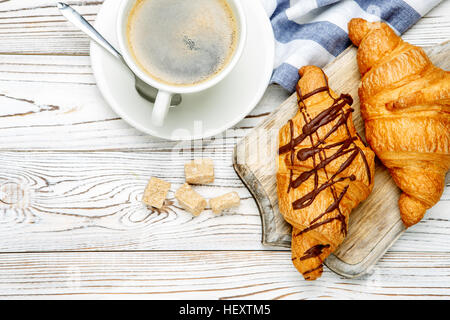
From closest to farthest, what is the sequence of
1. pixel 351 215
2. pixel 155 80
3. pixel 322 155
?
pixel 155 80
pixel 322 155
pixel 351 215

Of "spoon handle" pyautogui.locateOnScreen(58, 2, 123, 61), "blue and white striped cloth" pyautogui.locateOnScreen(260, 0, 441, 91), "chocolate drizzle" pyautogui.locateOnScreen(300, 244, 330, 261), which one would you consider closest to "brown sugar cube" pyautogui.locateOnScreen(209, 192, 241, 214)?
"chocolate drizzle" pyautogui.locateOnScreen(300, 244, 330, 261)

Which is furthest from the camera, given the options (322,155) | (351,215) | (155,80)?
(351,215)

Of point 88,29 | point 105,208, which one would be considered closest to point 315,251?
point 105,208

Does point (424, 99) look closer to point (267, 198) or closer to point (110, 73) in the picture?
point (267, 198)

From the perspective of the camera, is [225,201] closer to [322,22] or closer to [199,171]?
[199,171]

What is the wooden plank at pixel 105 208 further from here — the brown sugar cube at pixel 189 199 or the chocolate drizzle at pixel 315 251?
the chocolate drizzle at pixel 315 251

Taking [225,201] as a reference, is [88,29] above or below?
above

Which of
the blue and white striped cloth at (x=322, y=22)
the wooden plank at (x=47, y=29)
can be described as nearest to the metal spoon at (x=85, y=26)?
the wooden plank at (x=47, y=29)
